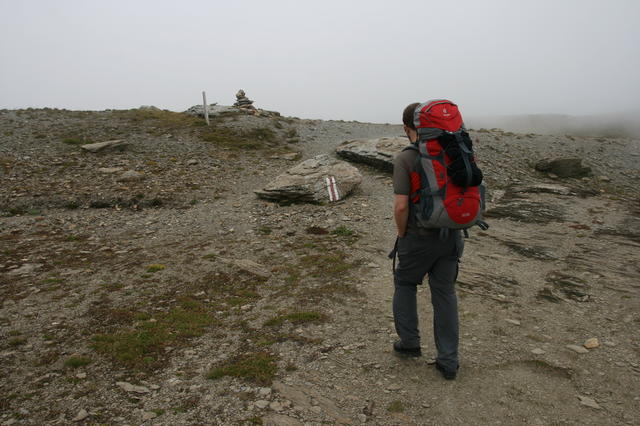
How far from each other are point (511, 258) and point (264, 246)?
24.2ft

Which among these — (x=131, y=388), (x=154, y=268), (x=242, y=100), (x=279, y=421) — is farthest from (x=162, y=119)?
(x=279, y=421)

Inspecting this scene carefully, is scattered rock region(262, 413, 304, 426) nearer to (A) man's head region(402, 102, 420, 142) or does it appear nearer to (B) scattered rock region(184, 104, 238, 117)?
(A) man's head region(402, 102, 420, 142)

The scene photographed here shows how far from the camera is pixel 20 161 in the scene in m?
19.6

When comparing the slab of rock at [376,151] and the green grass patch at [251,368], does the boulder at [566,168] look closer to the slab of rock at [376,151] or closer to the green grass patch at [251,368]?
the slab of rock at [376,151]

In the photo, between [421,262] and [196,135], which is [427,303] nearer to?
[421,262]

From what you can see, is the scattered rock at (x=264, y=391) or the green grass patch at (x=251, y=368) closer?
the scattered rock at (x=264, y=391)

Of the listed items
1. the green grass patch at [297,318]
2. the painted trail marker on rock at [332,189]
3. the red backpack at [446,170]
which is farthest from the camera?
the painted trail marker on rock at [332,189]

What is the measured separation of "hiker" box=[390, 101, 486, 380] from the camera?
4.50 m

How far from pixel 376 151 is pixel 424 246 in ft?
52.6

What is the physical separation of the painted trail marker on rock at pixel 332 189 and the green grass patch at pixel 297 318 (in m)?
8.44

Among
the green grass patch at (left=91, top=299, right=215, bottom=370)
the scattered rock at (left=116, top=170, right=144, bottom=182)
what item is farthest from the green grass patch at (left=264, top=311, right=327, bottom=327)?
the scattered rock at (left=116, top=170, right=144, bottom=182)

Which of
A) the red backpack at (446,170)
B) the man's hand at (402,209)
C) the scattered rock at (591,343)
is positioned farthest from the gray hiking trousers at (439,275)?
the scattered rock at (591,343)

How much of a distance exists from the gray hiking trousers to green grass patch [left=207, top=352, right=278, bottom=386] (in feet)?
7.43

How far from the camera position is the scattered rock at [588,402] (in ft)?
15.3
